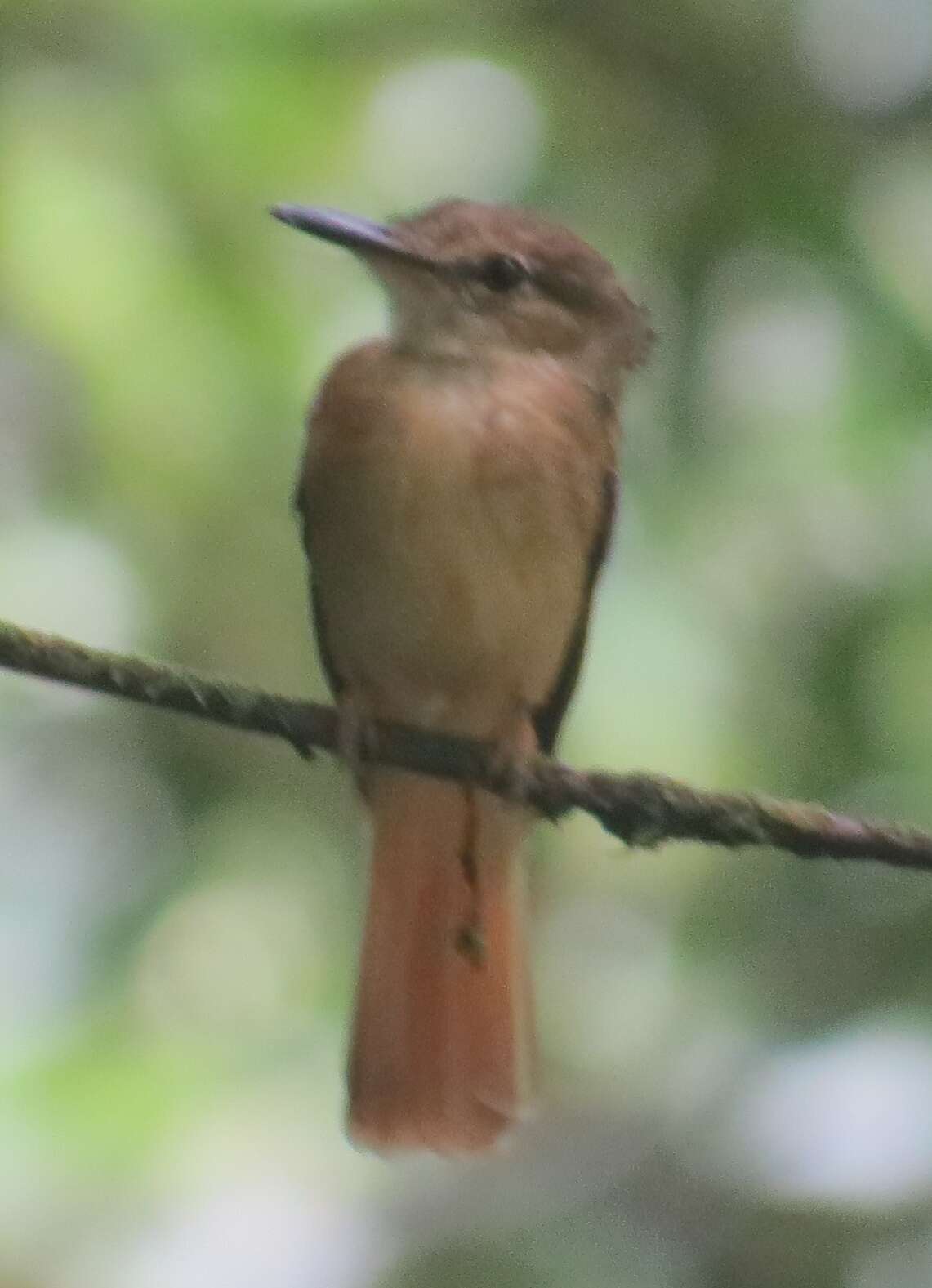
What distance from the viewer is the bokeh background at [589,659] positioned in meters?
2.22

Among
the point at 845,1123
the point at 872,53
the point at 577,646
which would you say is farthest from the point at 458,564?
the point at 872,53

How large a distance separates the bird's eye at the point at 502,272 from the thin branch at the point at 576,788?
2.07 ft

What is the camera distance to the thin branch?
5.04 ft

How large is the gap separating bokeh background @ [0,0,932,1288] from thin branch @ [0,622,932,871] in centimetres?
55

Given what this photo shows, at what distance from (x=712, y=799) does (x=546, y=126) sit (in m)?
1.18

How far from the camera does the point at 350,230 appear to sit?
208 centimetres

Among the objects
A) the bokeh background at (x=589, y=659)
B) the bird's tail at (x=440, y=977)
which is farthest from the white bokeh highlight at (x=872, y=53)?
the bird's tail at (x=440, y=977)

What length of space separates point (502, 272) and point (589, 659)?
1.51 ft

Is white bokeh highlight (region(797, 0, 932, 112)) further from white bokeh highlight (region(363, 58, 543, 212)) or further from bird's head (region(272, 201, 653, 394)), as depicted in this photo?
bird's head (region(272, 201, 653, 394))

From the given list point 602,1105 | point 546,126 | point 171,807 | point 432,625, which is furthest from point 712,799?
point 546,126

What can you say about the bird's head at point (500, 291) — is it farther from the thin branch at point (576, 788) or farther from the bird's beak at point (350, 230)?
the thin branch at point (576, 788)

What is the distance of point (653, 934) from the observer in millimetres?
2477

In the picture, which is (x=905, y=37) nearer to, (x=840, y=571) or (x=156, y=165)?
(x=840, y=571)

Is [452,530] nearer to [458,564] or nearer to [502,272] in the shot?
[458,564]
